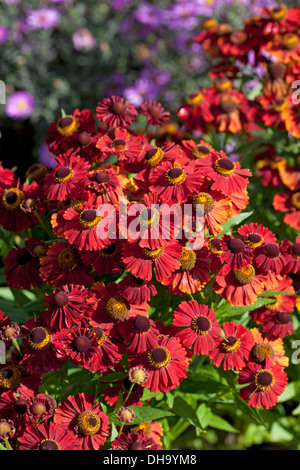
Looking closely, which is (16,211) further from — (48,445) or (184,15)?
(184,15)

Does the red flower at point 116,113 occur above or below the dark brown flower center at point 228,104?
above

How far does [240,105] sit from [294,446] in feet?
4.62

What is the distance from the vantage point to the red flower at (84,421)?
3.87 feet

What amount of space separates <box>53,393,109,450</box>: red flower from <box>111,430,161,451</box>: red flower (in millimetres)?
38

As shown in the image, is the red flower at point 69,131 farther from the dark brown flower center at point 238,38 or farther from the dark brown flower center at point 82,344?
the dark brown flower center at point 238,38

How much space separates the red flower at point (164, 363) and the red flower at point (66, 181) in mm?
462

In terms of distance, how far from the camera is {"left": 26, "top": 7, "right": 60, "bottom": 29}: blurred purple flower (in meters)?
3.31

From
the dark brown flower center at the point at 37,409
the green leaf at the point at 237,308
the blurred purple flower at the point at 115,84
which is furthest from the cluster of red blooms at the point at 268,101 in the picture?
the blurred purple flower at the point at 115,84

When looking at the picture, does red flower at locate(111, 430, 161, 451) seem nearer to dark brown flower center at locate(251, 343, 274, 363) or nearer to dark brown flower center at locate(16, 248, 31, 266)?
dark brown flower center at locate(251, 343, 274, 363)

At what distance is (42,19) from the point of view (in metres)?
3.32

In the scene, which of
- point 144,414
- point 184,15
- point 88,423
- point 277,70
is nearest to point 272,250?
point 144,414

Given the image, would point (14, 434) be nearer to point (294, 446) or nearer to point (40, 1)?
point (294, 446)

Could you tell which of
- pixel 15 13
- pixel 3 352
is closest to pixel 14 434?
pixel 3 352

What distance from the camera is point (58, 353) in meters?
1.22
